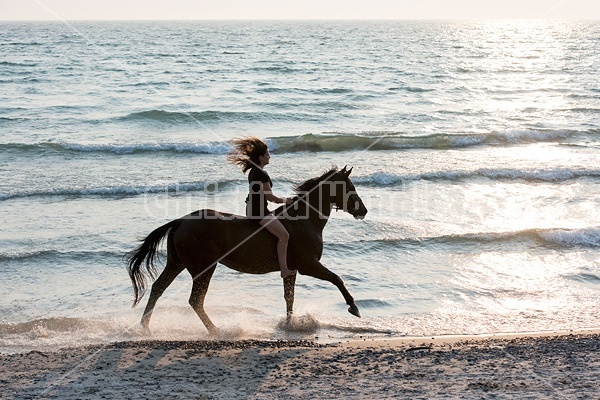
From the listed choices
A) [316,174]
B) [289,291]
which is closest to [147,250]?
[289,291]

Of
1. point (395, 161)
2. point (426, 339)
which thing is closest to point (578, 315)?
point (426, 339)

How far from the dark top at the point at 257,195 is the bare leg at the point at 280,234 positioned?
3.4 inches

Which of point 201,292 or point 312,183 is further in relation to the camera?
point 312,183

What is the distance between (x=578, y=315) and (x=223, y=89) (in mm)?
30418

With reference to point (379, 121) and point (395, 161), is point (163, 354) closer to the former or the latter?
point (395, 161)

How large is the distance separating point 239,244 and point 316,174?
11.3 meters

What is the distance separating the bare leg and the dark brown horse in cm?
9

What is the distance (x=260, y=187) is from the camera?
7.93 metres

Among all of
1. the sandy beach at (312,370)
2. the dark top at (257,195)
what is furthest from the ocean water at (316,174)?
the dark top at (257,195)

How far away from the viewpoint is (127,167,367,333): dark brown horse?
26.6 feet

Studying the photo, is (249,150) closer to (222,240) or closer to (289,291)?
(222,240)

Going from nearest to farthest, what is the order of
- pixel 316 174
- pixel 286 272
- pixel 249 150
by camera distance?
pixel 249 150 < pixel 286 272 < pixel 316 174

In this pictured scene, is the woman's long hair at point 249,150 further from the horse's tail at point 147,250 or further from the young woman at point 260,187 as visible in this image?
the horse's tail at point 147,250

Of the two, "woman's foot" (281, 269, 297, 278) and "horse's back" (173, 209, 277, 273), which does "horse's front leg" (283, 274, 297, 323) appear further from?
"horse's back" (173, 209, 277, 273)
